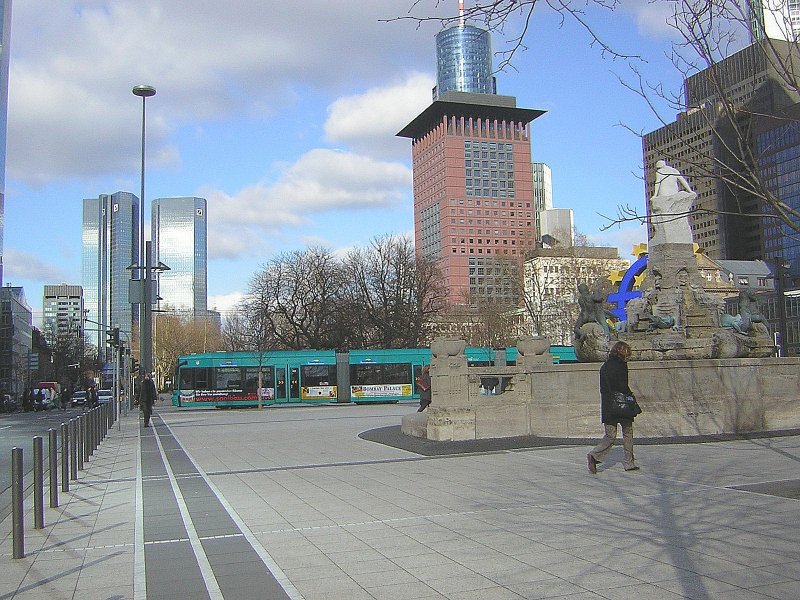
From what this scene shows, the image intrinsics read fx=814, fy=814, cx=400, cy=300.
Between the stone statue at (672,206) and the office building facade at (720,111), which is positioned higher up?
the stone statue at (672,206)

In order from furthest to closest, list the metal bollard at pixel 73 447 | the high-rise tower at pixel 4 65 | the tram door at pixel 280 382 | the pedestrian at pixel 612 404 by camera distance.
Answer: the high-rise tower at pixel 4 65 → the tram door at pixel 280 382 → the metal bollard at pixel 73 447 → the pedestrian at pixel 612 404

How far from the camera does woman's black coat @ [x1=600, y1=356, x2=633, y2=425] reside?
11.5 metres

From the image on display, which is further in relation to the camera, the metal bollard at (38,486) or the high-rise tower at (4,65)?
the high-rise tower at (4,65)

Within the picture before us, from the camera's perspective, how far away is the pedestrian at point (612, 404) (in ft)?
37.9

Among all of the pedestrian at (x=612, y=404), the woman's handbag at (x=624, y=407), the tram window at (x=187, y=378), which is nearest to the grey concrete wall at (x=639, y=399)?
the pedestrian at (x=612, y=404)

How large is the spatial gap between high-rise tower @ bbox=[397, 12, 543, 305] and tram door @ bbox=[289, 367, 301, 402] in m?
106

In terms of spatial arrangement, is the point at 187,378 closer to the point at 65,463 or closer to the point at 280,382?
the point at 280,382

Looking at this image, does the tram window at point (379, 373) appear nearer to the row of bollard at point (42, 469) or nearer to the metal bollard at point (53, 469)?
the row of bollard at point (42, 469)

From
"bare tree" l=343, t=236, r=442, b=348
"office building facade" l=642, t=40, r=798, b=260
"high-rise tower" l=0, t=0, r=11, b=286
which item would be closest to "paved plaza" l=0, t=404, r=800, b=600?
"office building facade" l=642, t=40, r=798, b=260

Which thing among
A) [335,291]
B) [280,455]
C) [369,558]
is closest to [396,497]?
[369,558]

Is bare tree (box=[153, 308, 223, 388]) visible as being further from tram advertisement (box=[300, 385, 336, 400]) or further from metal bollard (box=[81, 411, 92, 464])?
metal bollard (box=[81, 411, 92, 464])

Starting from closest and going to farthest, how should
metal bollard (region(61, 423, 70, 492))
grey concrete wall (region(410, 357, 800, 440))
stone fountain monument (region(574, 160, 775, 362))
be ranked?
1. metal bollard (region(61, 423, 70, 492))
2. grey concrete wall (region(410, 357, 800, 440))
3. stone fountain monument (region(574, 160, 775, 362))

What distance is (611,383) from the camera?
1166 centimetres

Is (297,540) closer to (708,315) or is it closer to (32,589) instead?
(32,589)
